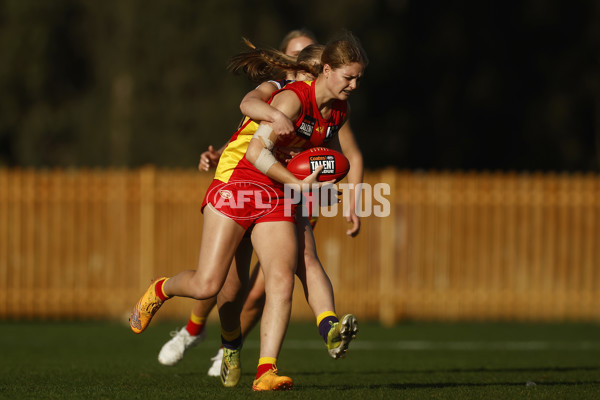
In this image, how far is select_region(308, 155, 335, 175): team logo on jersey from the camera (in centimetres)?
572

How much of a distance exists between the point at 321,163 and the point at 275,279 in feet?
2.46

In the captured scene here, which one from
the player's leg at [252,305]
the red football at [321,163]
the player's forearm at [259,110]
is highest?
the player's forearm at [259,110]

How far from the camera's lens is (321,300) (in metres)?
6.02

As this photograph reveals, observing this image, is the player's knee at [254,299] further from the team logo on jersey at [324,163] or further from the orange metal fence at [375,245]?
the orange metal fence at [375,245]

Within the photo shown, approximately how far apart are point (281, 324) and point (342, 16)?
19116mm

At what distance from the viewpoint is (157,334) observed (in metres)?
12.4

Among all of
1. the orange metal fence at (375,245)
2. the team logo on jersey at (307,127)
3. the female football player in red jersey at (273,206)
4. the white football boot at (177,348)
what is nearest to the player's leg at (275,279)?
the female football player in red jersey at (273,206)

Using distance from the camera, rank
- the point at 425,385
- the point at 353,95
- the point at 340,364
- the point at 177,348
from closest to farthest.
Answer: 1. the point at 425,385
2. the point at 177,348
3. the point at 340,364
4. the point at 353,95

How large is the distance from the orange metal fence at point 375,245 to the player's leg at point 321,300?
8.02m

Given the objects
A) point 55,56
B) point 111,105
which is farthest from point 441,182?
point 55,56

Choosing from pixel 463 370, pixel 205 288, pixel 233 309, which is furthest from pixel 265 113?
pixel 463 370

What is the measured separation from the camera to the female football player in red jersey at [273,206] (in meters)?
5.80

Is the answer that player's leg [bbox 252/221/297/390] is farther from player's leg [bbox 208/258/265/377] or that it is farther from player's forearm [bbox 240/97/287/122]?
player's leg [bbox 208/258/265/377]

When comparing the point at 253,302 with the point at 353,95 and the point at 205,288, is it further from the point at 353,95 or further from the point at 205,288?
the point at 353,95
